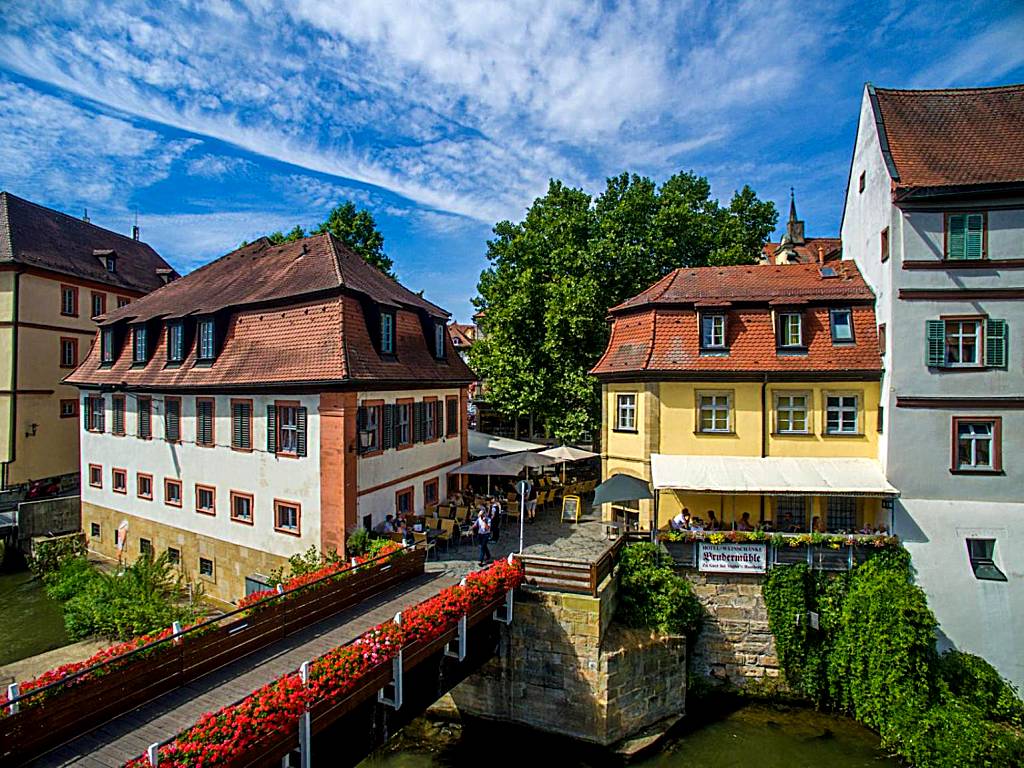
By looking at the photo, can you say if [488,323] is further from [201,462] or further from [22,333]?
[22,333]

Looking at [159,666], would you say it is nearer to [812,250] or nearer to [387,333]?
[387,333]

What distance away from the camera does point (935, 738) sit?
1198cm

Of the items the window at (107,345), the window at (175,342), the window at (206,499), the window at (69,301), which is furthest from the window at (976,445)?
the window at (69,301)

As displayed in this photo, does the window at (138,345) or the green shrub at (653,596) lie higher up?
the window at (138,345)

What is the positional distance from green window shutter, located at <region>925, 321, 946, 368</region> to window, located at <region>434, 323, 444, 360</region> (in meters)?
15.4

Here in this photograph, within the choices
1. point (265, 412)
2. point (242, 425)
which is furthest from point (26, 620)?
point (265, 412)

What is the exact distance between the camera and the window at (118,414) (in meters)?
22.6

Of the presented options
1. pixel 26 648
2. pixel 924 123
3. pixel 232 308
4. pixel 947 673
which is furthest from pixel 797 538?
pixel 26 648

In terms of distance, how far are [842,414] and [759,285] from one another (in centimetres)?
491

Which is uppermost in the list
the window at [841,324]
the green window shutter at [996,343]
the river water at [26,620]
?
the window at [841,324]

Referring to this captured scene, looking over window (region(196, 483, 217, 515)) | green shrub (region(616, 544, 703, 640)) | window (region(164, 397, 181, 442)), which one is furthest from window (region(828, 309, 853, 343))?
window (region(164, 397, 181, 442))

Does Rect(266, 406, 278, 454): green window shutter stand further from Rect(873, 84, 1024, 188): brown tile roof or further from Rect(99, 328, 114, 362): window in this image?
Rect(873, 84, 1024, 188): brown tile roof

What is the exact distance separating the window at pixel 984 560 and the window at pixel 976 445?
1940 millimetres

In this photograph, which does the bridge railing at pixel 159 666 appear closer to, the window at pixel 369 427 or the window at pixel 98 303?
the window at pixel 369 427
